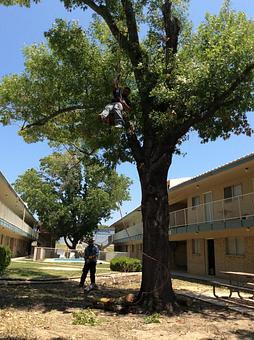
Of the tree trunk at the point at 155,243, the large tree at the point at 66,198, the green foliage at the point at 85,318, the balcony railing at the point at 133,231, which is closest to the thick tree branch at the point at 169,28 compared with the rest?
the tree trunk at the point at 155,243

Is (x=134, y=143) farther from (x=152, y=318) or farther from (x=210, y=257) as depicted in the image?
(x=210, y=257)

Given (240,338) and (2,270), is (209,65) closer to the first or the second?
(240,338)

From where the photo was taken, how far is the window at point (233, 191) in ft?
Result: 73.2

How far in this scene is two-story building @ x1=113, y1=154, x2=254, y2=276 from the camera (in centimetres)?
1978

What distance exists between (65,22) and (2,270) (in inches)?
471

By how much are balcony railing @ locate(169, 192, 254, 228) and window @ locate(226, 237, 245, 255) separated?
155cm

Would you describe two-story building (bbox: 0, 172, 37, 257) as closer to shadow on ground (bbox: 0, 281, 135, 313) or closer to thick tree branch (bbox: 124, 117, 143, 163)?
shadow on ground (bbox: 0, 281, 135, 313)

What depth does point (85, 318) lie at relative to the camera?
9.04m

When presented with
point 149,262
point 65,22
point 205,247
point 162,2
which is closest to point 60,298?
point 149,262

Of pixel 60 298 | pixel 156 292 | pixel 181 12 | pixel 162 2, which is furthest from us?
pixel 181 12

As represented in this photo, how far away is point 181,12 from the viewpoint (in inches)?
581

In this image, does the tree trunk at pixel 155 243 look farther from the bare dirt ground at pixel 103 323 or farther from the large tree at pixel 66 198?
the large tree at pixel 66 198

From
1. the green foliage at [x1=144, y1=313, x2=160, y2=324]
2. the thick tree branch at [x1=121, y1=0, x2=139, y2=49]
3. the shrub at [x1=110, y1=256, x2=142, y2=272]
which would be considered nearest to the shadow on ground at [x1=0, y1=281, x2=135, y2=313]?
the green foliage at [x1=144, y1=313, x2=160, y2=324]

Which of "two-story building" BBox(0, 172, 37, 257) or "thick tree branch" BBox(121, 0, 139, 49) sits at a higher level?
"thick tree branch" BBox(121, 0, 139, 49)
